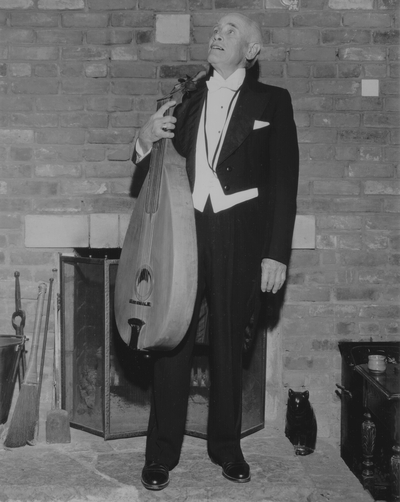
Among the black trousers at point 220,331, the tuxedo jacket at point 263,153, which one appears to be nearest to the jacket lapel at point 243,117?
the tuxedo jacket at point 263,153

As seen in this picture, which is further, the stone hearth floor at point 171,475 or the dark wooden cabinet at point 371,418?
the dark wooden cabinet at point 371,418

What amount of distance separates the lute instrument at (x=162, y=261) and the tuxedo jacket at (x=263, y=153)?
102mm

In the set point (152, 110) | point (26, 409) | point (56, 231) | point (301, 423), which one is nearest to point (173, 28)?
point (152, 110)

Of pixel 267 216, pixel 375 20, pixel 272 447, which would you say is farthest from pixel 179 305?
A: pixel 375 20

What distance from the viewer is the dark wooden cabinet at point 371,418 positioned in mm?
2883

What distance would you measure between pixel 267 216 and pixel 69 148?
125 cm

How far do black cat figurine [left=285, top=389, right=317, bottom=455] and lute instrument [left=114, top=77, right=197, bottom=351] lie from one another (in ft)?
3.67

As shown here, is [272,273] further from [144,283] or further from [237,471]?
[237,471]

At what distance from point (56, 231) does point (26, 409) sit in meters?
0.88

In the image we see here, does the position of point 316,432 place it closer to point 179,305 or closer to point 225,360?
point 225,360

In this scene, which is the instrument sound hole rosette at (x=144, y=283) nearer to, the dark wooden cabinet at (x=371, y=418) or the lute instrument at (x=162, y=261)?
the lute instrument at (x=162, y=261)

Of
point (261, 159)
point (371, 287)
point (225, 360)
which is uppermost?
point (261, 159)

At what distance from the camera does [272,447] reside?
10.0ft

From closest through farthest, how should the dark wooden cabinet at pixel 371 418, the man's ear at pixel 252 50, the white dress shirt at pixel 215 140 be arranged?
1. the white dress shirt at pixel 215 140
2. the man's ear at pixel 252 50
3. the dark wooden cabinet at pixel 371 418
